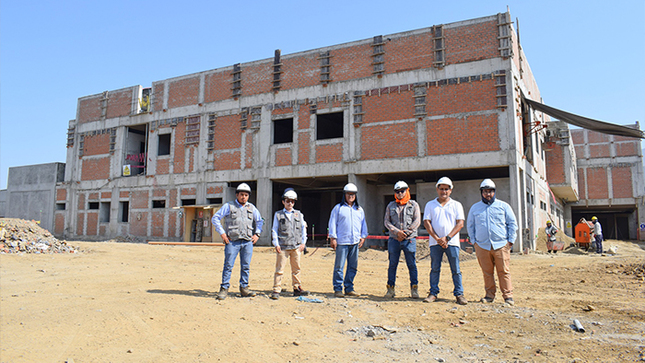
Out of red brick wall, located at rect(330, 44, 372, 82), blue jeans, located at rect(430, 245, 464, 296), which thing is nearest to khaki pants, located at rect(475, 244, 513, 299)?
blue jeans, located at rect(430, 245, 464, 296)

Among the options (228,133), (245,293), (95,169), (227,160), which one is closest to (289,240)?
(245,293)

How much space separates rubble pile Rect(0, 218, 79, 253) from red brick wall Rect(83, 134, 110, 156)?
15850 mm

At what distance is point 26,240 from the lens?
558 inches

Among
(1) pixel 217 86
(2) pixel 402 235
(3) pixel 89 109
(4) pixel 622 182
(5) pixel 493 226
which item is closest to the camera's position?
(5) pixel 493 226

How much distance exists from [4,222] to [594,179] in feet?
145

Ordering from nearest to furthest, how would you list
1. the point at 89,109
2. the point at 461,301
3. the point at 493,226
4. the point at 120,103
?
the point at 461,301 → the point at 493,226 → the point at 120,103 → the point at 89,109

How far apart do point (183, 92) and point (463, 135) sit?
17.9 meters

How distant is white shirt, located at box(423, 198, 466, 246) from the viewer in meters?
6.90

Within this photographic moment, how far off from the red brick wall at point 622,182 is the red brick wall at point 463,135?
1076 inches

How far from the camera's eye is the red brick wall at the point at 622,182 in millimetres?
38434

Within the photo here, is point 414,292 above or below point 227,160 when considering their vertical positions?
below

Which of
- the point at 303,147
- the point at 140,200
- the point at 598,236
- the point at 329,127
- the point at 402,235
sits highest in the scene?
the point at 329,127

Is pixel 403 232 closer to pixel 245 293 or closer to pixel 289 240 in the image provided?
pixel 289 240

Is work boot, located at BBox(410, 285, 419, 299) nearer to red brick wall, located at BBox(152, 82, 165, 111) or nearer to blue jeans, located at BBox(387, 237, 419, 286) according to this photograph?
blue jeans, located at BBox(387, 237, 419, 286)
